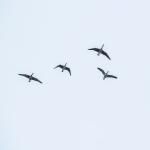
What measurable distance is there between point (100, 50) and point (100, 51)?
0.30 metres

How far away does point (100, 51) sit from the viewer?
63719 millimetres

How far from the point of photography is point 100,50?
63531 mm
